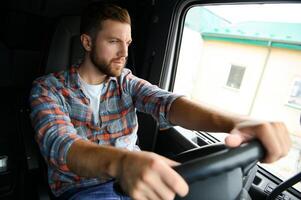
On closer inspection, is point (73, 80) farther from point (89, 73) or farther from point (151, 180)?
point (151, 180)

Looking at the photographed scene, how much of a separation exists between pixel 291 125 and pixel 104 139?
3.43 feet

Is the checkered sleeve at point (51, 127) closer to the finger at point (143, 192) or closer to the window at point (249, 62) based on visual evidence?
the finger at point (143, 192)

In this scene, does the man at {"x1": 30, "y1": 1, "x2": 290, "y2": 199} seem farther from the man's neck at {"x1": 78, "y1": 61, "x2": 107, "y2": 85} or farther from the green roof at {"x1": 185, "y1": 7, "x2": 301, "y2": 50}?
the green roof at {"x1": 185, "y1": 7, "x2": 301, "y2": 50}

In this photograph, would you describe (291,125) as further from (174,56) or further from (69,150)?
(69,150)

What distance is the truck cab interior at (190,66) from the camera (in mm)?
1173

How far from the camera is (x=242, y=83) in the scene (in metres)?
1.64

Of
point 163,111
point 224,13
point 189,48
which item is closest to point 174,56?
point 189,48

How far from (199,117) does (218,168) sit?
1.60 feet

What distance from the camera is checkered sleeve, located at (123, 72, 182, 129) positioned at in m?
1.11

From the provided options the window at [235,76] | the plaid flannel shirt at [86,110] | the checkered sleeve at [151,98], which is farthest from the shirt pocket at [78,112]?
the window at [235,76]

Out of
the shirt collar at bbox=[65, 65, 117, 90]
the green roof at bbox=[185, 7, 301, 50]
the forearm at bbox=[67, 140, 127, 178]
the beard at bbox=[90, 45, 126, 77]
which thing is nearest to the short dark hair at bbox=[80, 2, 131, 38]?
the beard at bbox=[90, 45, 126, 77]

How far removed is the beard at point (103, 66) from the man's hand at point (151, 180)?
0.82 meters

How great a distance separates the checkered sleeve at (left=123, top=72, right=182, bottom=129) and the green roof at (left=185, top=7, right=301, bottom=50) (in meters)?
0.72

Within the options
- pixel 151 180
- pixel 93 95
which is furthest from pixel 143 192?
pixel 93 95
